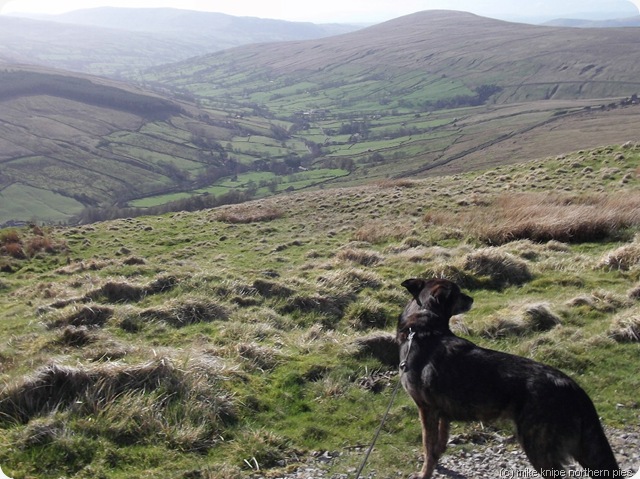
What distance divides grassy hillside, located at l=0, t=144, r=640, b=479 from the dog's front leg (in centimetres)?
41

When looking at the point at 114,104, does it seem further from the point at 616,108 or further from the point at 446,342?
the point at 446,342

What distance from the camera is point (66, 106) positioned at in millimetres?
159125

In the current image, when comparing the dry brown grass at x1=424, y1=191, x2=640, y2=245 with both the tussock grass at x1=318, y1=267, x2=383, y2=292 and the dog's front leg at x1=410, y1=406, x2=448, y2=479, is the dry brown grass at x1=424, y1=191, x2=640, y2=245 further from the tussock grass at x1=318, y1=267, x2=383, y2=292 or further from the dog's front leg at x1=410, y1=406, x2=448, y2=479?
the dog's front leg at x1=410, y1=406, x2=448, y2=479

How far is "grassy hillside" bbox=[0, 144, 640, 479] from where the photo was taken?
567 cm

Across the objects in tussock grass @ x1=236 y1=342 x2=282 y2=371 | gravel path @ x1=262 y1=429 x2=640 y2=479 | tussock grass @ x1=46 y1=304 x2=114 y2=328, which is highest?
gravel path @ x1=262 y1=429 x2=640 y2=479

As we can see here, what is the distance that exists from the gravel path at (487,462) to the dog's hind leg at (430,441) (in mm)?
175

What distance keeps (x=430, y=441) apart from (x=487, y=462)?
80cm

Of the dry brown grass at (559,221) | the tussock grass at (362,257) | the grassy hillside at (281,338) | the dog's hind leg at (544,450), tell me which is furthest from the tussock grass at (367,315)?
the dry brown grass at (559,221)

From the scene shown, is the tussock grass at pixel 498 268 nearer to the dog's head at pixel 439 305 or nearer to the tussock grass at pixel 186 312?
the tussock grass at pixel 186 312

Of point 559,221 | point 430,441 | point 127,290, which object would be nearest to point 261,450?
point 430,441

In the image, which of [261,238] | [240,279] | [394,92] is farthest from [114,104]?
[240,279]

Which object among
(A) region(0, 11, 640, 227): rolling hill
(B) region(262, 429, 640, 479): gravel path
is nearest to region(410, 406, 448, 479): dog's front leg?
(B) region(262, 429, 640, 479): gravel path

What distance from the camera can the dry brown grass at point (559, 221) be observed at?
15.0 m

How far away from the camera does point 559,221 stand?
615 inches
